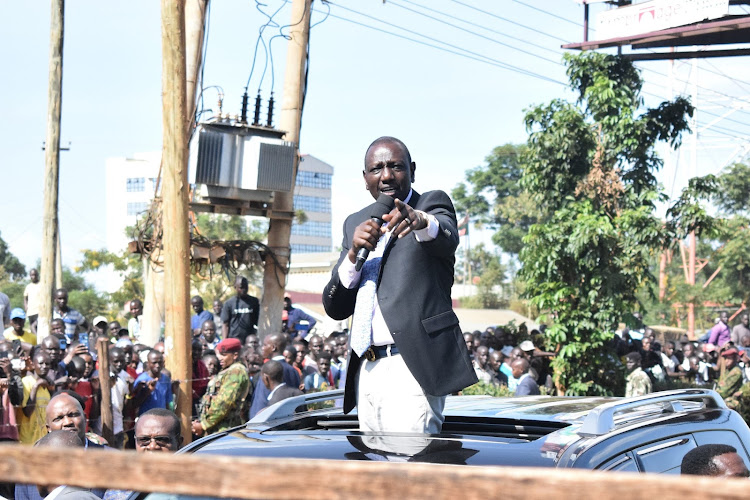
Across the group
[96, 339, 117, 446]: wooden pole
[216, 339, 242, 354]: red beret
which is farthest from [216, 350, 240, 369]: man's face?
[96, 339, 117, 446]: wooden pole

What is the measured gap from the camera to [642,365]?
52.2ft

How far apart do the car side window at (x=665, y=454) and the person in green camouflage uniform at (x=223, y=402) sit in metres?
4.87

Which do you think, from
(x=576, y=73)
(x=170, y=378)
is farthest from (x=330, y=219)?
(x=170, y=378)

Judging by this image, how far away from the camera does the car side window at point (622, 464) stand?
2.95m

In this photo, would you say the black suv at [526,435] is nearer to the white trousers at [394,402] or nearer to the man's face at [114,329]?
the white trousers at [394,402]

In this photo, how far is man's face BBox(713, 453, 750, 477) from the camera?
3.44 metres

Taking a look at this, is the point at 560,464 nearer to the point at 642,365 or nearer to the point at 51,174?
the point at 51,174

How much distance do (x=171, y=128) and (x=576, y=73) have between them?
10.6 metres

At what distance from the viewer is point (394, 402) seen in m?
3.44

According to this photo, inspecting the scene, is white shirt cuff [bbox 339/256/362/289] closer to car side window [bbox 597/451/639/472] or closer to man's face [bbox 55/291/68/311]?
car side window [bbox 597/451/639/472]

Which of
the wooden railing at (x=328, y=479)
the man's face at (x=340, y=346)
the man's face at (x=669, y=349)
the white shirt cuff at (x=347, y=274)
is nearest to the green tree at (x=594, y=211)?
the man's face at (x=340, y=346)

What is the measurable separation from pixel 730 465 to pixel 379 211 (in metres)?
1.62

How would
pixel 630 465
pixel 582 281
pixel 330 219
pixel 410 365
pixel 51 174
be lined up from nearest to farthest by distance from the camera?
pixel 630 465
pixel 410 365
pixel 51 174
pixel 582 281
pixel 330 219

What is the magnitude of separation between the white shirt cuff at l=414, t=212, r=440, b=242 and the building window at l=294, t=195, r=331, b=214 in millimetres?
100614
